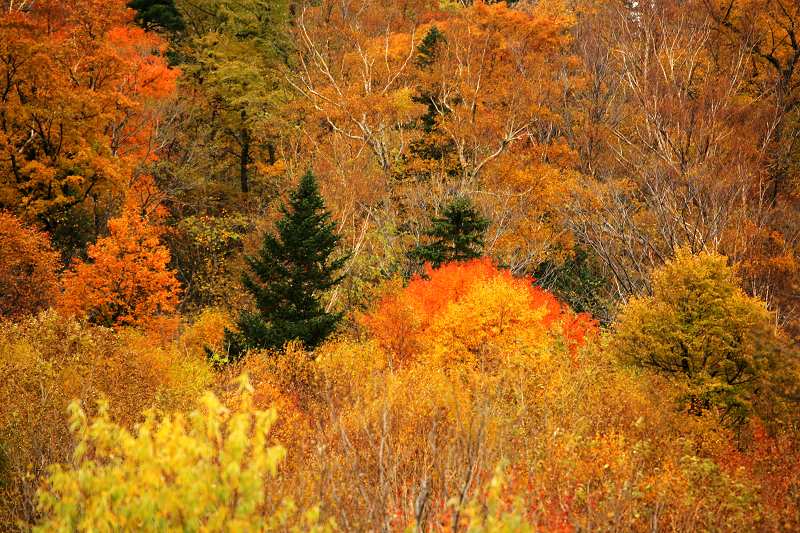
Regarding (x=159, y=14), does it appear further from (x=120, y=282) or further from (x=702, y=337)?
(x=702, y=337)

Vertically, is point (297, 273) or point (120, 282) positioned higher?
point (297, 273)

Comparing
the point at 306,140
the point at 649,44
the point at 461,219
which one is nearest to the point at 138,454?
the point at 461,219

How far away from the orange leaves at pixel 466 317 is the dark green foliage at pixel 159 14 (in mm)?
28523

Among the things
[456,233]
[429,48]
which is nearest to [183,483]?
[456,233]

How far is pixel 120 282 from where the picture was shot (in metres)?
30.0

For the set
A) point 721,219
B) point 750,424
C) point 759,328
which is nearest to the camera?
point 759,328

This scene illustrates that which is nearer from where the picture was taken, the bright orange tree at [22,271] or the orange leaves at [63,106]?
the bright orange tree at [22,271]

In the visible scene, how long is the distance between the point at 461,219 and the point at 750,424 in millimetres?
16027

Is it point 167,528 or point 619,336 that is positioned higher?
point 167,528

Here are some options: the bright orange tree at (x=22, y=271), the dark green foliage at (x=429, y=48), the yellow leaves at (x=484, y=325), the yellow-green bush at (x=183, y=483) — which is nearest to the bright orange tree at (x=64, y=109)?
the bright orange tree at (x=22, y=271)

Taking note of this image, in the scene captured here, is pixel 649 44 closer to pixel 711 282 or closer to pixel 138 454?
pixel 711 282

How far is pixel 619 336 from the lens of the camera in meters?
23.4

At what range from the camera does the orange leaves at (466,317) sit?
27812mm

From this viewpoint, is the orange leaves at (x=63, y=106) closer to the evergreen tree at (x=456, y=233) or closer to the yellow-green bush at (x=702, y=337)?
the evergreen tree at (x=456, y=233)
